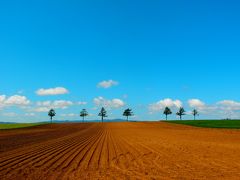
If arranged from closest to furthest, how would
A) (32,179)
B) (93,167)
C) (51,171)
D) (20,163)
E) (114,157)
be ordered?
(32,179)
(51,171)
(93,167)
(20,163)
(114,157)

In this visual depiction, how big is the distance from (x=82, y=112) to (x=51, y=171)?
148918 millimetres

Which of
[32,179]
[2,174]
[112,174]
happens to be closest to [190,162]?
[112,174]

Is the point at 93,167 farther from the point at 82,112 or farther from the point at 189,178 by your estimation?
the point at 82,112

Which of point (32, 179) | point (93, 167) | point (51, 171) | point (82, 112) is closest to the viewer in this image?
point (32, 179)

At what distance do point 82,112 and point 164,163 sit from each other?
5801 inches

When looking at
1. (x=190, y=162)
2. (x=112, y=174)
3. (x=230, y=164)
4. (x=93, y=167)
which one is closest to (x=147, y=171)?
(x=112, y=174)

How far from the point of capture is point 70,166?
13031 millimetres

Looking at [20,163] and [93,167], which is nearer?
[93,167]

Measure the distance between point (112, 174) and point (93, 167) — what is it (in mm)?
1746

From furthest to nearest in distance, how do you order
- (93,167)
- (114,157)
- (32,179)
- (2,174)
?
(114,157) → (93,167) → (2,174) → (32,179)

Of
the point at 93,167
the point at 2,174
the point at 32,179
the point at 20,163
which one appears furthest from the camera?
the point at 20,163

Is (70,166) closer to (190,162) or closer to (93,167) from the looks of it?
(93,167)

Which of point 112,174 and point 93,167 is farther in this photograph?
point 93,167

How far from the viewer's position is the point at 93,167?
12.8 m
